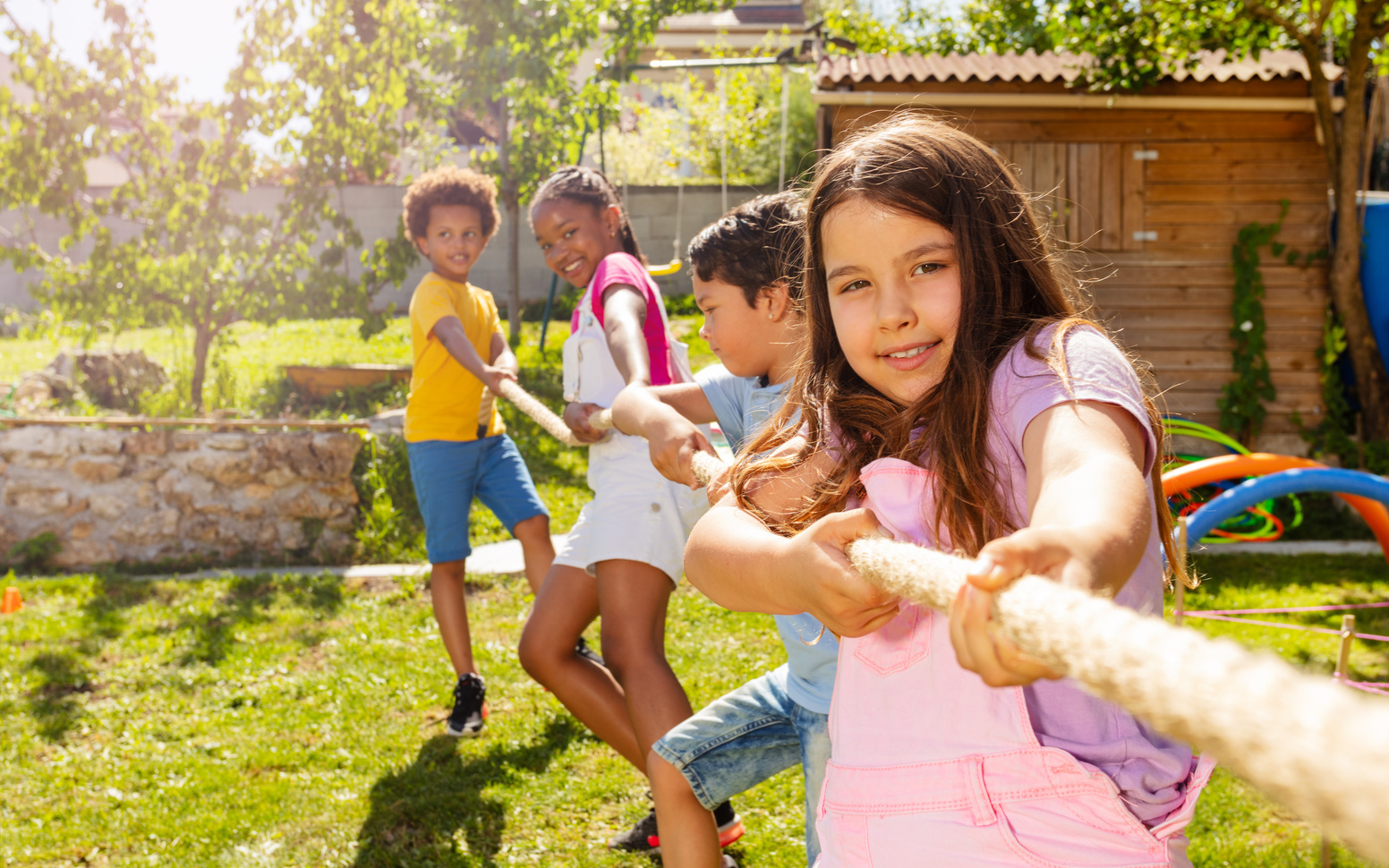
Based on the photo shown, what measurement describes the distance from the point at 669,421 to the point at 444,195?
94.0 inches

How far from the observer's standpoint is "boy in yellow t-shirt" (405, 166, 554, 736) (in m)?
3.75

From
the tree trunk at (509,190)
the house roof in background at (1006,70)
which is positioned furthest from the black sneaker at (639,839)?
the tree trunk at (509,190)

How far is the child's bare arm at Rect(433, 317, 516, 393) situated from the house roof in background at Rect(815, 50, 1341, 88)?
4.31 m

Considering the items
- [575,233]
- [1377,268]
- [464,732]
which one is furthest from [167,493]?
[1377,268]

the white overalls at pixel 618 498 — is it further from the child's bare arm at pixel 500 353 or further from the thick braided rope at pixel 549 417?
the child's bare arm at pixel 500 353

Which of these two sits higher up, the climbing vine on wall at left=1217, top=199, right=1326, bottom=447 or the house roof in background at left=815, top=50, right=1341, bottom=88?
the house roof in background at left=815, top=50, right=1341, bottom=88

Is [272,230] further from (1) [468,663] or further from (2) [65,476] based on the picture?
(1) [468,663]

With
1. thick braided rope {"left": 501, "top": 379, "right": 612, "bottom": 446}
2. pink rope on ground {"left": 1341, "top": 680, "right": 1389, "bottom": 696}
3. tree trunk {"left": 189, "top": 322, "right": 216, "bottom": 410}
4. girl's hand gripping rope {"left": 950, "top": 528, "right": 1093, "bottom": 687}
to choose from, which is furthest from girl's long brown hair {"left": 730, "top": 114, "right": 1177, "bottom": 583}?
tree trunk {"left": 189, "top": 322, "right": 216, "bottom": 410}

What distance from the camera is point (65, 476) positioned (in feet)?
19.6

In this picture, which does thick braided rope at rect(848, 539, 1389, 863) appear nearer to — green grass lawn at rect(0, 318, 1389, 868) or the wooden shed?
green grass lawn at rect(0, 318, 1389, 868)

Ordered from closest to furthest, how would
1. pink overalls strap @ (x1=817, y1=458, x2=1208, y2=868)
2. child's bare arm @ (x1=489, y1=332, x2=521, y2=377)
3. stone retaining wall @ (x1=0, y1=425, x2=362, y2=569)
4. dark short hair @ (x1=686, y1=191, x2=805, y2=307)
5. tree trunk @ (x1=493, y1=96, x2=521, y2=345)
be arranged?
pink overalls strap @ (x1=817, y1=458, x2=1208, y2=868) → dark short hair @ (x1=686, y1=191, x2=805, y2=307) → child's bare arm @ (x1=489, y1=332, x2=521, y2=377) → stone retaining wall @ (x1=0, y1=425, x2=362, y2=569) → tree trunk @ (x1=493, y1=96, x2=521, y2=345)

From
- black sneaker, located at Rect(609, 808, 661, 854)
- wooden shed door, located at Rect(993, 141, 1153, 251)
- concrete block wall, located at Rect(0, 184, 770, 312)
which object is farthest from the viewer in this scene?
concrete block wall, located at Rect(0, 184, 770, 312)

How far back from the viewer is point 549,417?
327cm

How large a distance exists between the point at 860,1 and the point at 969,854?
83.1ft
